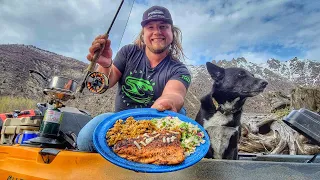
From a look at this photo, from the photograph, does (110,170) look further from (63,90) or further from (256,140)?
(256,140)

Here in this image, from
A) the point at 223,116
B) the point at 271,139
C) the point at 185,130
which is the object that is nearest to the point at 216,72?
the point at 223,116

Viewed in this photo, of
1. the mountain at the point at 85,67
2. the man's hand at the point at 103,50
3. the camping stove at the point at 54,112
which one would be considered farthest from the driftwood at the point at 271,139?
the camping stove at the point at 54,112

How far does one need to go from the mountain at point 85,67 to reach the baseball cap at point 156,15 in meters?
0.59

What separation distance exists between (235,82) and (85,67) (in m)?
2.19

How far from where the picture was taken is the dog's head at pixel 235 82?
1904mm

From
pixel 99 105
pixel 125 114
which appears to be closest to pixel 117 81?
pixel 125 114

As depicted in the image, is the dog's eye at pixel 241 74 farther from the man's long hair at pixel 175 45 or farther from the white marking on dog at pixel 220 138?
the man's long hair at pixel 175 45

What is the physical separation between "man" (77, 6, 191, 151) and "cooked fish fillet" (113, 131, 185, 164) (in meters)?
0.84

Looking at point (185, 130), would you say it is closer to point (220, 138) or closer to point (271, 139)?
point (220, 138)

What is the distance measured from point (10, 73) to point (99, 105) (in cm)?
791

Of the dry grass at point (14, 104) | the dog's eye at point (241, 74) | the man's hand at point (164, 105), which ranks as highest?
the dog's eye at point (241, 74)

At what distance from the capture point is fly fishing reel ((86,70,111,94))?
6.62 feet

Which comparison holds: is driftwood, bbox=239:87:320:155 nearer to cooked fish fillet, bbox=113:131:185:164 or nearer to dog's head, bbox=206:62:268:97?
dog's head, bbox=206:62:268:97

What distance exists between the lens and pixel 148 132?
1.49m
